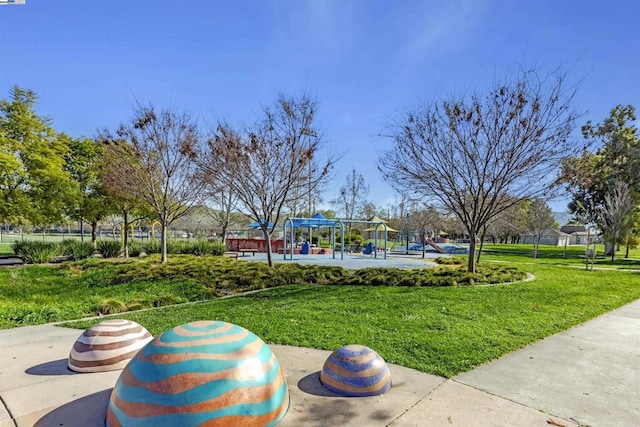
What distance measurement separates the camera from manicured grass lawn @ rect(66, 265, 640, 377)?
5.07 meters

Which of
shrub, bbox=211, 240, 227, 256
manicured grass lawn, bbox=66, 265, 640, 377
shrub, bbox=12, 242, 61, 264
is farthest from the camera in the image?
shrub, bbox=211, 240, 227, 256

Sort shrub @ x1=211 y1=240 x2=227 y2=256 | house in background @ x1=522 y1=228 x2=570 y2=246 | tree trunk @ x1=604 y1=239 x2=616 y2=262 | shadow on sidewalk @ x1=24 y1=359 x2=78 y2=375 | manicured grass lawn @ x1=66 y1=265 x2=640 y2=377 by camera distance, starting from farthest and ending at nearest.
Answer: house in background @ x1=522 y1=228 x2=570 y2=246, tree trunk @ x1=604 y1=239 x2=616 y2=262, shrub @ x1=211 y1=240 x2=227 y2=256, manicured grass lawn @ x1=66 y1=265 x2=640 y2=377, shadow on sidewalk @ x1=24 y1=359 x2=78 y2=375

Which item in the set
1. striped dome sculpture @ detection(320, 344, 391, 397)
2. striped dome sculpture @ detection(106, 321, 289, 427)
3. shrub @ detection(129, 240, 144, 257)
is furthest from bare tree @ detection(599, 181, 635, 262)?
striped dome sculpture @ detection(106, 321, 289, 427)

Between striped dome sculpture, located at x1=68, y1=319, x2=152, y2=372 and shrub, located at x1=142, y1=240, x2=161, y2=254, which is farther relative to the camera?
shrub, located at x1=142, y1=240, x2=161, y2=254

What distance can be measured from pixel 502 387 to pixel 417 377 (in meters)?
0.83

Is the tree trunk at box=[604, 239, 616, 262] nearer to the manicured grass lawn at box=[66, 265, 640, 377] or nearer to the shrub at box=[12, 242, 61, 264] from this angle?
the manicured grass lawn at box=[66, 265, 640, 377]

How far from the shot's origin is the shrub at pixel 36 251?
16578mm

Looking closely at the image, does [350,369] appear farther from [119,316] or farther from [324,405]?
[119,316]

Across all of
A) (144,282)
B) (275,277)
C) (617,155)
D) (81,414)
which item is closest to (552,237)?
(617,155)

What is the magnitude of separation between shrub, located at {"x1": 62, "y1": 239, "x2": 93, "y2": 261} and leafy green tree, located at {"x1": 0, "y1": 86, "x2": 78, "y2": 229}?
1607 millimetres

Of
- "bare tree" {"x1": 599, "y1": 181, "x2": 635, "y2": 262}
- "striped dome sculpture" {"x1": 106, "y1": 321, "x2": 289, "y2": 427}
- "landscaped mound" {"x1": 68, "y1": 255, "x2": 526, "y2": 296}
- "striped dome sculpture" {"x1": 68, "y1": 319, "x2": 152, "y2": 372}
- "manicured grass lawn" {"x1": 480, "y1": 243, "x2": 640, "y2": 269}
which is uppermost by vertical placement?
"bare tree" {"x1": 599, "y1": 181, "x2": 635, "y2": 262}

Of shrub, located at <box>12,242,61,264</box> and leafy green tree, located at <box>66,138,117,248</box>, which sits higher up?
leafy green tree, located at <box>66,138,117,248</box>

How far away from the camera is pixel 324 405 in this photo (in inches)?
131

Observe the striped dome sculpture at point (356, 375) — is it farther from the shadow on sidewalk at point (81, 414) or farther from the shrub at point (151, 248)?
the shrub at point (151, 248)
